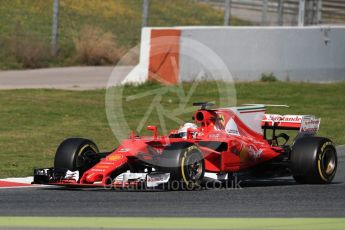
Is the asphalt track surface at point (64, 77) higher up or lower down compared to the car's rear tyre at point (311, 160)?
higher up

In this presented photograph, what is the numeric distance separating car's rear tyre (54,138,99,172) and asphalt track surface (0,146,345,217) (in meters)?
0.31

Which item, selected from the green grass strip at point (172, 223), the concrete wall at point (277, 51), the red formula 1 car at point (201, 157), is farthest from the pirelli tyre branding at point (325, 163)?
the concrete wall at point (277, 51)

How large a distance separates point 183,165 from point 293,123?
94.8 inches

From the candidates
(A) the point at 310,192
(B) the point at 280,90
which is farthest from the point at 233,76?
(A) the point at 310,192

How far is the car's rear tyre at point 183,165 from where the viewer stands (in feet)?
37.7

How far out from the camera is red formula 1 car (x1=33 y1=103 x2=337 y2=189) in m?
11.6

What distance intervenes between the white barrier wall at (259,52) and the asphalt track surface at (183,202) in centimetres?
1141

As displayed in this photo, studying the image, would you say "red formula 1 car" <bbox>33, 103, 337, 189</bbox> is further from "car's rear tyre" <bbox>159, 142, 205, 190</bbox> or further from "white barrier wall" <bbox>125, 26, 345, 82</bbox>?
"white barrier wall" <bbox>125, 26, 345, 82</bbox>

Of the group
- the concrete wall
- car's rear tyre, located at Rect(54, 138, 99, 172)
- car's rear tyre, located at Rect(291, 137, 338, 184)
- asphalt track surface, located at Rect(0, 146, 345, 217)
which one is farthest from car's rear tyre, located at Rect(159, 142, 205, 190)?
the concrete wall

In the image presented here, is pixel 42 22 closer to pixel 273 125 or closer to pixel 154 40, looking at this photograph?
pixel 154 40

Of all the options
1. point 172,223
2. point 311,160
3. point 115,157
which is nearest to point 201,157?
point 115,157

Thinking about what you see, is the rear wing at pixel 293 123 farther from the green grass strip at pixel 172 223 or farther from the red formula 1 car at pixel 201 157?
the green grass strip at pixel 172 223

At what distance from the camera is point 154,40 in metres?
23.6

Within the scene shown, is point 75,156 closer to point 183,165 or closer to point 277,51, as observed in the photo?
point 183,165
